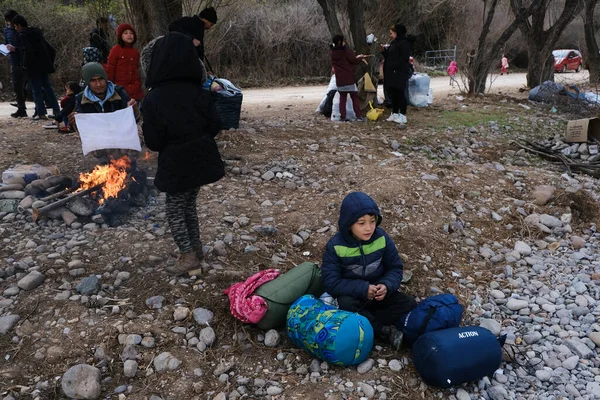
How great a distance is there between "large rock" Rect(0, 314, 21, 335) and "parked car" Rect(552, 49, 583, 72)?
25.5 m

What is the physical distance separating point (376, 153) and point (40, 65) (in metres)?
5.98

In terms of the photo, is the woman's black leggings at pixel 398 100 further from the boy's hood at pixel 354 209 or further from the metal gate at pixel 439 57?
the metal gate at pixel 439 57

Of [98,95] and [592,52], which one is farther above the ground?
[592,52]

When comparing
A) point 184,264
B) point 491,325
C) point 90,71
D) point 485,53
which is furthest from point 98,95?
point 485,53

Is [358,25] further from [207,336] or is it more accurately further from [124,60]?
[207,336]

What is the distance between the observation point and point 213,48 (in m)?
16.0

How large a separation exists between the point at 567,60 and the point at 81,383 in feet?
86.1

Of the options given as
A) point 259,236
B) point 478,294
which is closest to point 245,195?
point 259,236

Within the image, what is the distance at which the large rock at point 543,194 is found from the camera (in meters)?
5.54

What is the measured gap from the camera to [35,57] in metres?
8.07

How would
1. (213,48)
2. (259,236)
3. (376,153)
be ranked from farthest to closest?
(213,48), (376,153), (259,236)

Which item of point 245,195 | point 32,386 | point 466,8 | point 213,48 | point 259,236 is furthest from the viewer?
point 466,8

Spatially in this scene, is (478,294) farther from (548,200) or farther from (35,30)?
(35,30)

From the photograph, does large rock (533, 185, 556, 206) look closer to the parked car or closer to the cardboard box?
the cardboard box
